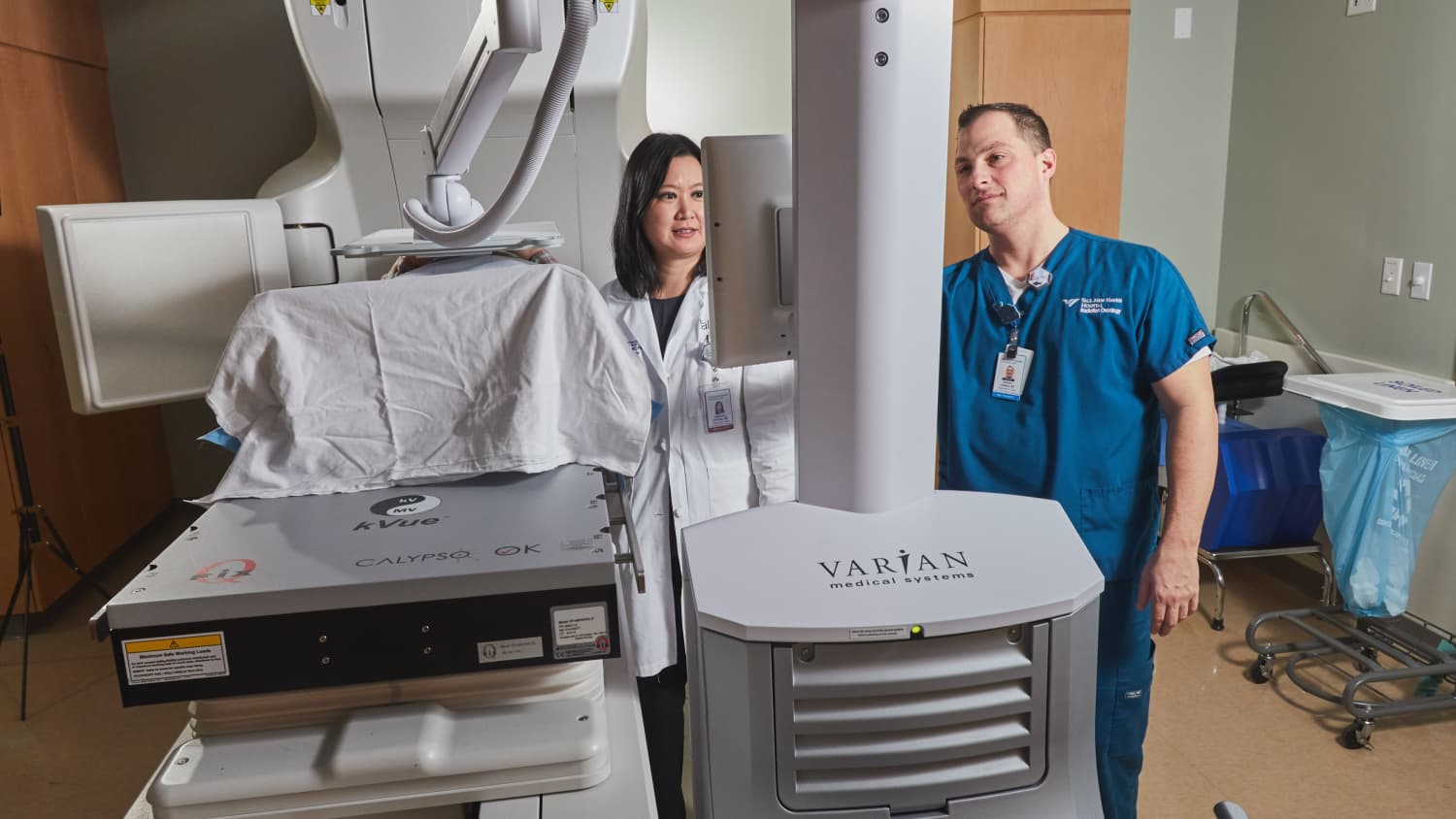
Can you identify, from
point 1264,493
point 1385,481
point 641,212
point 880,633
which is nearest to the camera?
point 880,633

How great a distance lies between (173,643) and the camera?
3.15 feet

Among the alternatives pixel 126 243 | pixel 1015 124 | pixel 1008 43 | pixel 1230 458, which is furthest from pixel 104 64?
pixel 1230 458

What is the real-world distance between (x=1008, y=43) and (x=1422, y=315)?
1.41 m

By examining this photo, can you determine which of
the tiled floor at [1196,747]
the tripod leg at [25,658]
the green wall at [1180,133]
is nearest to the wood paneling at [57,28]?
the tripod leg at [25,658]

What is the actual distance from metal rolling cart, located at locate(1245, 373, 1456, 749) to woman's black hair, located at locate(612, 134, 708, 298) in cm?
179

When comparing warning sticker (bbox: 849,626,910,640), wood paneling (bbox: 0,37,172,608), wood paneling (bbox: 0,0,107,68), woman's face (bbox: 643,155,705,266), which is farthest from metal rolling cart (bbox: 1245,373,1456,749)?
wood paneling (bbox: 0,0,107,68)

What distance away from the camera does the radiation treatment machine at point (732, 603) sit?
2.70 ft

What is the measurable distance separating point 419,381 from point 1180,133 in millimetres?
3265

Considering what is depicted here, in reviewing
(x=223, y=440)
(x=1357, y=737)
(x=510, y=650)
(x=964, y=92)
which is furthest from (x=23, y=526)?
(x=1357, y=737)

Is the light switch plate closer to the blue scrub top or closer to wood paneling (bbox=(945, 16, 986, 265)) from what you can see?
wood paneling (bbox=(945, 16, 986, 265))

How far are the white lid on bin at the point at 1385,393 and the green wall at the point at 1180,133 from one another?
102cm

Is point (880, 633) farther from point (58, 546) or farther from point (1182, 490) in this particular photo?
point (58, 546)

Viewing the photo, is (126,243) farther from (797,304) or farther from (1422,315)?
(1422,315)

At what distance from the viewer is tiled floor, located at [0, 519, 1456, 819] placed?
7.44 feet
